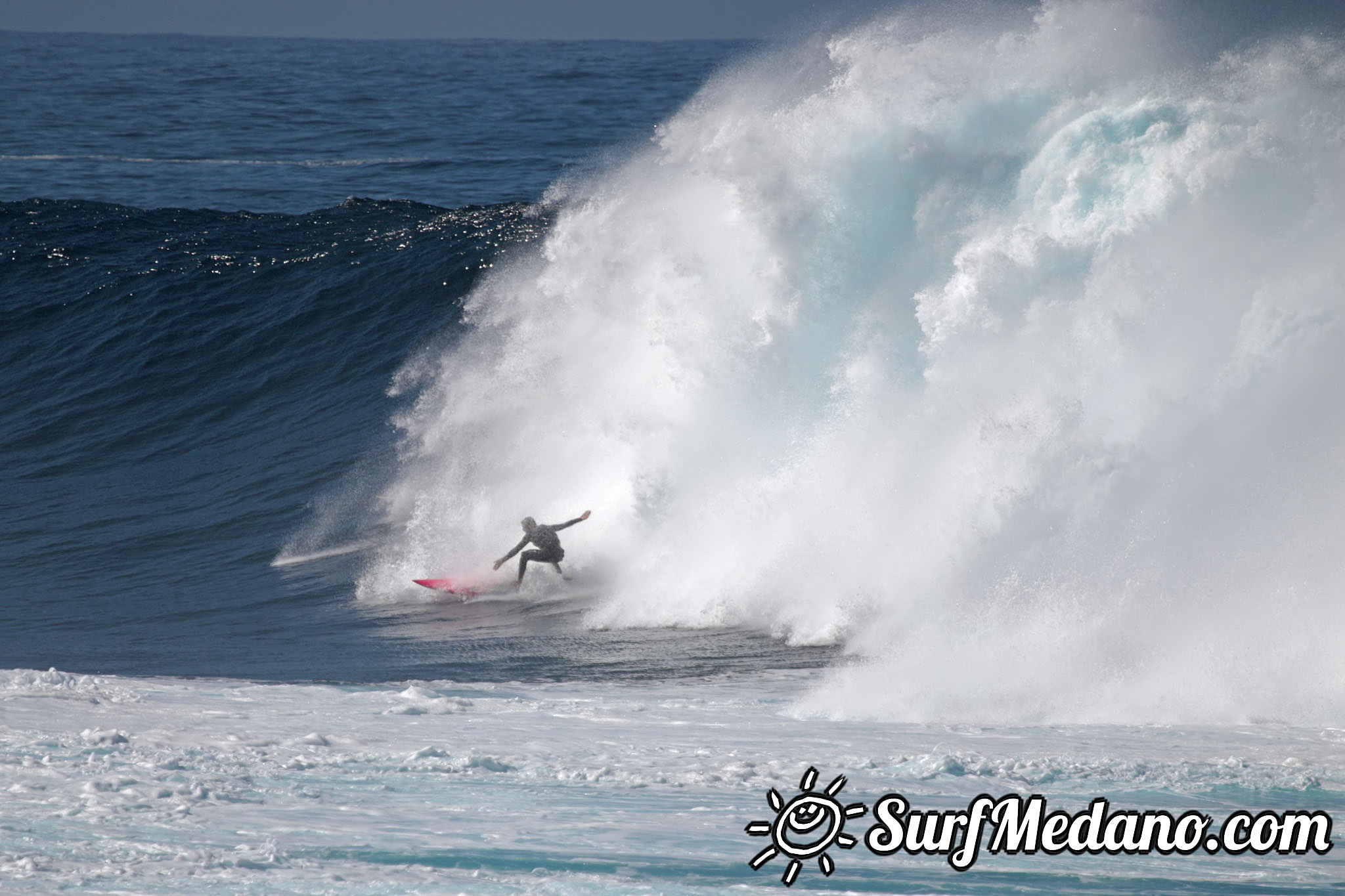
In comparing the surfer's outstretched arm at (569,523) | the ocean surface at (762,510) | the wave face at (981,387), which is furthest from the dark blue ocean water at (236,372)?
the wave face at (981,387)

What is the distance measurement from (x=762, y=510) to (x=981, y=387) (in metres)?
2.20

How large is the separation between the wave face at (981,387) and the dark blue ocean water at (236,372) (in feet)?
3.94

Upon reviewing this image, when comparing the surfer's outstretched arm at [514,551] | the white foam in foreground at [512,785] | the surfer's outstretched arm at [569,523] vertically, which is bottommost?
the white foam in foreground at [512,785]

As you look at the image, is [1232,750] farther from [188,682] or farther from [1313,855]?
[188,682]

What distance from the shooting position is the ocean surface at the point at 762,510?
5.08 meters

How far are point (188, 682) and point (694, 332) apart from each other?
18.2 ft

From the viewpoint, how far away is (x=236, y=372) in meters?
17.6

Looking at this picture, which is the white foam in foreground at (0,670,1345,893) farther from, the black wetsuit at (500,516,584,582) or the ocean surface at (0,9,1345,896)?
the black wetsuit at (500,516,584,582)

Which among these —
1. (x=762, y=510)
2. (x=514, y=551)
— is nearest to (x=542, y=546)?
(x=514, y=551)

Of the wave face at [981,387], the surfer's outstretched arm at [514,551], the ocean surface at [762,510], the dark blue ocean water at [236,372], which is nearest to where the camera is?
the ocean surface at [762,510]

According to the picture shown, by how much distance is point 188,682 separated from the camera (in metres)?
8.08

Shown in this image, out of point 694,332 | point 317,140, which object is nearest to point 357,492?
point 694,332

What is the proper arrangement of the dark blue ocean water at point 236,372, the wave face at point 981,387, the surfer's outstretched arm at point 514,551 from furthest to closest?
1. the surfer's outstretched arm at point 514,551
2. the dark blue ocean water at point 236,372
3. the wave face at point 981,387

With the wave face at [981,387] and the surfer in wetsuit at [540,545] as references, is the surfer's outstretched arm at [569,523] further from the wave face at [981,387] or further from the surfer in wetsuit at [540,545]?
the wave face at [981,387]
